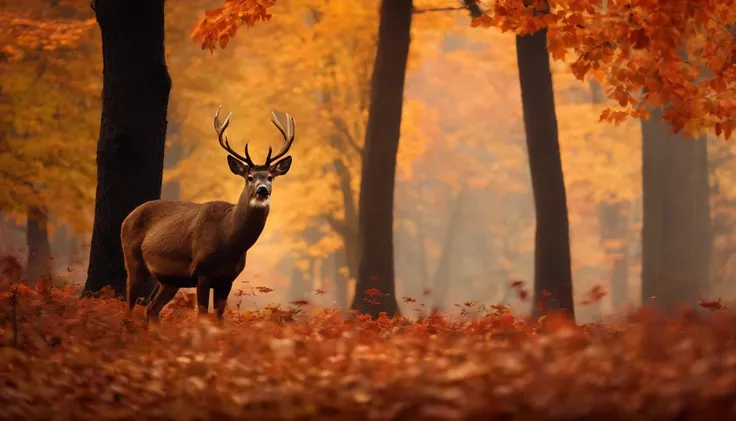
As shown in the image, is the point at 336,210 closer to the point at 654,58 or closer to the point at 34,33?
the point at 34,33

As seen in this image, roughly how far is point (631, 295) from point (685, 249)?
20053 millimetres

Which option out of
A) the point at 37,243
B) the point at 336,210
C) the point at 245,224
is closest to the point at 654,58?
the point at 245,224

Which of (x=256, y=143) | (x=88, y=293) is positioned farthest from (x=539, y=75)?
(x=256, y=143)

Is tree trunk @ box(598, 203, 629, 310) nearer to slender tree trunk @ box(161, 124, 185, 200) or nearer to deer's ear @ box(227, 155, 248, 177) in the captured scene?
slender tree trunk @ box(161, 124, 185, 200)

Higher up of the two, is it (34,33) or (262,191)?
(34,33)

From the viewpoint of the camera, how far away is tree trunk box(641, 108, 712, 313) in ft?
61.3

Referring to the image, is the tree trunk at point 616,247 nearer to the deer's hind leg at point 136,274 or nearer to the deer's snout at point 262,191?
the deer's hind leg at point 136,274

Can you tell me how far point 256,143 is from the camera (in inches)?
923

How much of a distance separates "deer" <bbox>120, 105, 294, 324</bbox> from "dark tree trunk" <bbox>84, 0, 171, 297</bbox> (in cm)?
99

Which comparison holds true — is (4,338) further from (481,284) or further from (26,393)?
(481,284)

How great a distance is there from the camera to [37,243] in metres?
20.8

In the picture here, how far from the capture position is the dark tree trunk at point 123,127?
37.8 feet

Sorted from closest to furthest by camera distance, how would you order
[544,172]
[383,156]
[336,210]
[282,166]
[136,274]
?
[282,166]
[136,274]
[544,172]
[383,156]
[336,210]

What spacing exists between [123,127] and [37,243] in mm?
10333
